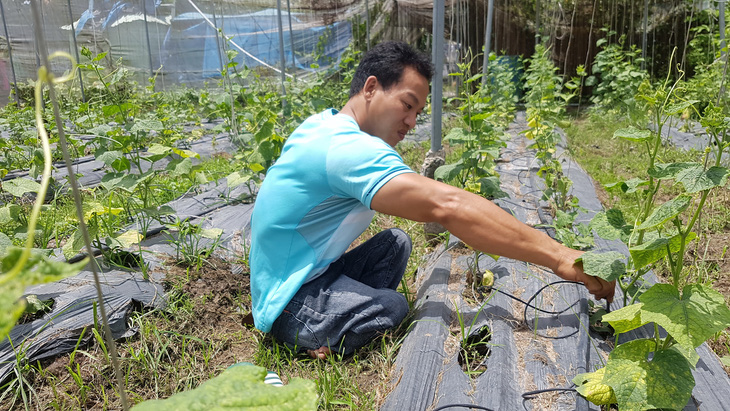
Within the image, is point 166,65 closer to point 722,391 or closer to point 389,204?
point 389,204

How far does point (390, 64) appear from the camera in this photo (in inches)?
73.2

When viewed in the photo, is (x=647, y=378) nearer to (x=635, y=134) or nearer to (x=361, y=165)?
(x=635, y=134)

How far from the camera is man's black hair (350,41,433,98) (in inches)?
73.1

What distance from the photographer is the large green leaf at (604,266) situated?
128cm

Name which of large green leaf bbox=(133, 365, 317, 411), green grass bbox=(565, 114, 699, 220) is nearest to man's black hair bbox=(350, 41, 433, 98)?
large green leaf bbox=(133, 365, 317, 411)

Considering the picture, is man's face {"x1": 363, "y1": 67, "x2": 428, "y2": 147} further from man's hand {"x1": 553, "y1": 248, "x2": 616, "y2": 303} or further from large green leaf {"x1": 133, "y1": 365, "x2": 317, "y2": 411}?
large green leaf {"x1": 133, "y1": 365, "x2": 317, "y2": 411}

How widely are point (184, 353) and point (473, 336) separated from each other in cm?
100

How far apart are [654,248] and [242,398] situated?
3.43ft

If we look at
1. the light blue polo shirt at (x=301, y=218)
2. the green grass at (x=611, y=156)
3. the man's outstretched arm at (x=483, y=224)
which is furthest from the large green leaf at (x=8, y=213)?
the green grass at (x=611, y=156)

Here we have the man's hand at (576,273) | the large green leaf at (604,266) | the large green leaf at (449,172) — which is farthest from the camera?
the large green leaf at (449,172)

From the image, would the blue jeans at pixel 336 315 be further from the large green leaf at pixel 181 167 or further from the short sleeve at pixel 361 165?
the large green leaf at pixel 181 167

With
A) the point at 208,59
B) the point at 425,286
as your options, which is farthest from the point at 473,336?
the point at 208,59

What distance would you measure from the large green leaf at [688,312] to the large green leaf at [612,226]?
22cm

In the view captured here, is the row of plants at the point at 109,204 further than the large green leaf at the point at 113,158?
No
